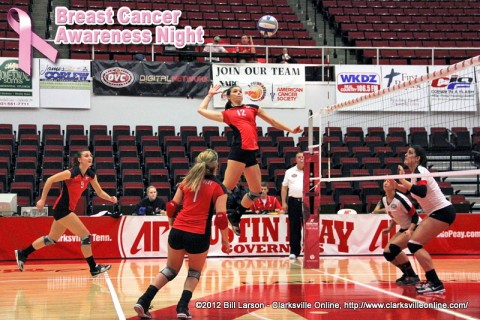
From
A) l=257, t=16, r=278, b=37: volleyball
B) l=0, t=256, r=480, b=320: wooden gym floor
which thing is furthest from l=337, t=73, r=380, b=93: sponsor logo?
l=0, t=256, r=480, b=320: wooden gym floor

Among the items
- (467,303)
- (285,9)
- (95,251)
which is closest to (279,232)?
(95,251)

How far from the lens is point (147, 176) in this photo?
18.4 metres

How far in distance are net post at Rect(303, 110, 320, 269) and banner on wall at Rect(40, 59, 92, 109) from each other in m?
10.1

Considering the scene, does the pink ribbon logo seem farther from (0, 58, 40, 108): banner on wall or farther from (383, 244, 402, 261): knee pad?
(383, 244, 402, 261): knee pad

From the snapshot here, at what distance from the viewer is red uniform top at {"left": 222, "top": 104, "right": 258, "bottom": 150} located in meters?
9.84

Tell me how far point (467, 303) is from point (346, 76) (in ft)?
48.2

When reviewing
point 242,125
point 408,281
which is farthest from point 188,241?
point 408,281

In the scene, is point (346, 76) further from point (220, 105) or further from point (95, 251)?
point (95, 251)

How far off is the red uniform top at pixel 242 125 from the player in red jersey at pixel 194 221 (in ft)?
8.02

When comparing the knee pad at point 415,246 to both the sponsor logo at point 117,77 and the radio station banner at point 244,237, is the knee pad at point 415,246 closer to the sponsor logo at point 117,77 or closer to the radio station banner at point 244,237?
the radio station banner at point 244,237

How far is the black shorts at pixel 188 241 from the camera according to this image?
722cm

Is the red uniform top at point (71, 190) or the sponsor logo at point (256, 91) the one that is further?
the sponsor logo at point (256, 91)

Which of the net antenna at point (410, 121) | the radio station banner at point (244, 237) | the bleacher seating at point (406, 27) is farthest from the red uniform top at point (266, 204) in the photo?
the bleacher seating at point (406, 27)

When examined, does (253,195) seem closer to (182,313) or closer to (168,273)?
(168,273)
